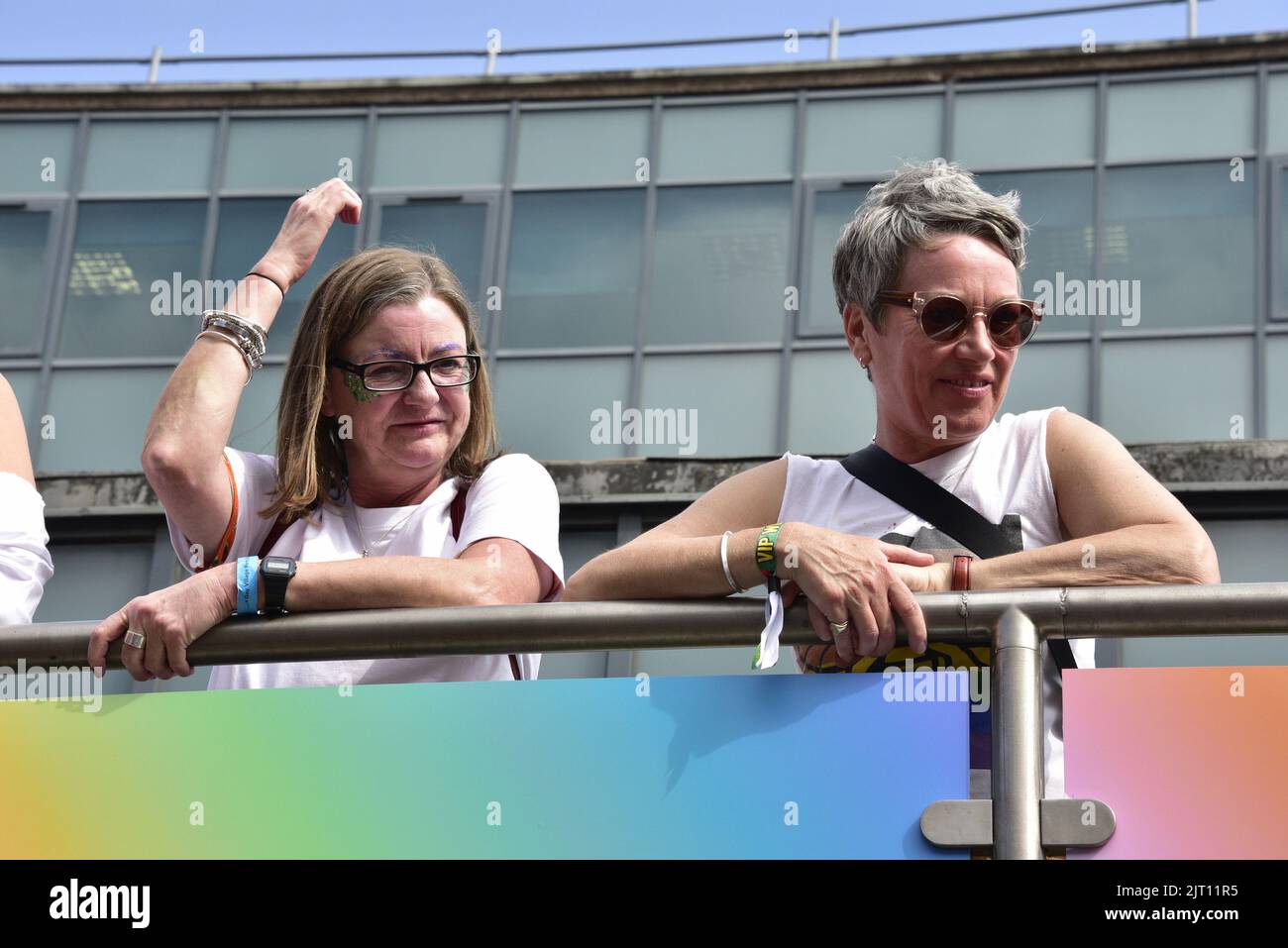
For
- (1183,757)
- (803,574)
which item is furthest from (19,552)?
(1183,757)

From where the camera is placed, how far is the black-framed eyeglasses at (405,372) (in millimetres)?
3645

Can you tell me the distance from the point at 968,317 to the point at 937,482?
31 cm

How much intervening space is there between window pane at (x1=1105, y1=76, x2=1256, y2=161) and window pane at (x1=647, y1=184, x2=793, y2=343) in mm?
2732

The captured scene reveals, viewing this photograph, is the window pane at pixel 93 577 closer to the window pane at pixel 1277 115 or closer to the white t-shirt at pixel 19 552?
the window pane at pixel 1277 115

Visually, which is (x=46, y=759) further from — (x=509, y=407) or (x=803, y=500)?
(x=509, y=407)

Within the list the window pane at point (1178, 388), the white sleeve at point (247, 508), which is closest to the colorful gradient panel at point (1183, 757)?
the white sleeve at point (247, 508)

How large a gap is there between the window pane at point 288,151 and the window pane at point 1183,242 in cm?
649

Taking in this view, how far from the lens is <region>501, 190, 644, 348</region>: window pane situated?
15539 millimetres

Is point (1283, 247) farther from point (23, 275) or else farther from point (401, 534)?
point (401, 534)

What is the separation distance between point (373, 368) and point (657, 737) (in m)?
1.13

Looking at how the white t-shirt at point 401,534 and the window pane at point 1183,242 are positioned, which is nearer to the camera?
the white t-shirt at point 401,534

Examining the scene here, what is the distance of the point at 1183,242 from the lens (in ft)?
48.6
